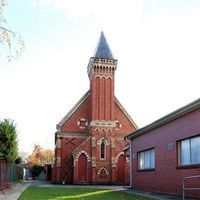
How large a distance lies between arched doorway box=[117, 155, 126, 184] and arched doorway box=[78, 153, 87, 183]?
13.2ft

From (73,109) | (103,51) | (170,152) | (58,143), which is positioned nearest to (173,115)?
(170,152)

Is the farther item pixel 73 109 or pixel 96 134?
pixel 73 109

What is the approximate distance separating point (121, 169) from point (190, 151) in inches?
1132

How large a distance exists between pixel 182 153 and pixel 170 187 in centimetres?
228

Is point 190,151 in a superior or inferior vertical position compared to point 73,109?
inferior

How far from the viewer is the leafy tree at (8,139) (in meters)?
41.2

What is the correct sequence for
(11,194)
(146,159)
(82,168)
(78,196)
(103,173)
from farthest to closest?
(82,168) < (103,173) < (146,159) < (11,194) < (78,196)

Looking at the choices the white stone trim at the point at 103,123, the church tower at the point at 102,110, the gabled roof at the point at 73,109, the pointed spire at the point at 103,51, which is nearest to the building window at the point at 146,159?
the church tower at the point at 102,110

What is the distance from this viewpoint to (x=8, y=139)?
41562 millimetres

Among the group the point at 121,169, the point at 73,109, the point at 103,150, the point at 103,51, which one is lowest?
the point at 121,169

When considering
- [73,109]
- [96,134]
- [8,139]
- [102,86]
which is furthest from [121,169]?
[8,139]

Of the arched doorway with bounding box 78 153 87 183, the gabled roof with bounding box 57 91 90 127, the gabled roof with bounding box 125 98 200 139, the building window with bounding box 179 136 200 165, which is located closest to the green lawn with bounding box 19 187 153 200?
the building window with bounding box 179 136 200 165

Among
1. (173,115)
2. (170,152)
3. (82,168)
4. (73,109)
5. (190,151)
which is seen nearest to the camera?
(190,151)

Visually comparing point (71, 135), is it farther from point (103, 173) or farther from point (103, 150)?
point (103, 173)
